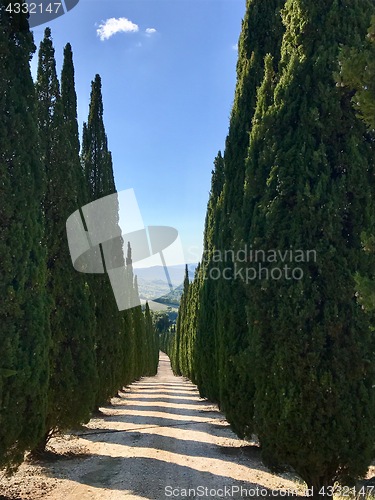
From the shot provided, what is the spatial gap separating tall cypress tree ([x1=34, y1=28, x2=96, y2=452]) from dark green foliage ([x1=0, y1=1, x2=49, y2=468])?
2.57m

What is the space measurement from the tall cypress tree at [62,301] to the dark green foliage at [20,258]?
2.57 meters

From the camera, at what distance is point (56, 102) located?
10.3 meters

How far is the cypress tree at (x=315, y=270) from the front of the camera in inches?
210

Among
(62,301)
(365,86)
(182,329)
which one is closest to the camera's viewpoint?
(365,86)

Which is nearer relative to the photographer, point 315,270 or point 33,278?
point 315,270

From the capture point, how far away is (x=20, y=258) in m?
5.98

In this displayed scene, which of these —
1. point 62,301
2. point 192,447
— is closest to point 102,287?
point 62,301

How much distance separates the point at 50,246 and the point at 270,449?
6.28m

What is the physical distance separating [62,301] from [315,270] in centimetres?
588

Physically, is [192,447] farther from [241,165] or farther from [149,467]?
[241,165]

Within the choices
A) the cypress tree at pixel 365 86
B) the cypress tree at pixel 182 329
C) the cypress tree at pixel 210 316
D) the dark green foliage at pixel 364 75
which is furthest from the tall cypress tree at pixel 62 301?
the cypress tree at pixel 182 329

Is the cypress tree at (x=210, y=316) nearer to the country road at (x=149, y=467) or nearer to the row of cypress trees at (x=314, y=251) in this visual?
the country road at (x=149, y=467)

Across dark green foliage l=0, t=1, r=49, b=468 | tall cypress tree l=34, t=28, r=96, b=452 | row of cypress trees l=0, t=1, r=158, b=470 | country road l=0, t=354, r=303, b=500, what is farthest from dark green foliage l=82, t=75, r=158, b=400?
dark green foliage l=0, t=1, r=49, b=468

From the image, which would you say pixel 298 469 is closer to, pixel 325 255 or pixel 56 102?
pixel 325 255
